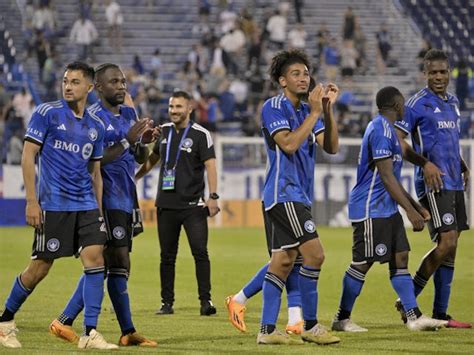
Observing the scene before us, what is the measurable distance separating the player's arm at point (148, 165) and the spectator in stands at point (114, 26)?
20.8m

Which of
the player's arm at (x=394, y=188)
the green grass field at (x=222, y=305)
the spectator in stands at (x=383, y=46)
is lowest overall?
the green grass field at (x=222, y=305)

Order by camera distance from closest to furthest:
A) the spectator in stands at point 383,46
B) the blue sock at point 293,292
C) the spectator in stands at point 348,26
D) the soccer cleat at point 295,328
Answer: the soccer cleat at point 295,328, the blue sock at point 293,292, the spectator in stands at point 348,26, the spectator in stands at point 383,46

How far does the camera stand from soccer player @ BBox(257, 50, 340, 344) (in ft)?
27.5

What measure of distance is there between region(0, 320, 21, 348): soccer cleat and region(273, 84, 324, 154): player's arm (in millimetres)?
2386

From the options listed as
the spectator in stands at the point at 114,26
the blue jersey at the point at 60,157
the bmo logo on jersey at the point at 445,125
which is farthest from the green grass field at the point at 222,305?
the spectator in stands at the point at 114,26

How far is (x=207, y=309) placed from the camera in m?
11.1

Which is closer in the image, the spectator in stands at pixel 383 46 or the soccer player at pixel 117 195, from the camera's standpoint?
the soccer player at pixel 117 195

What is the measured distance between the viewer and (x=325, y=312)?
439 inches

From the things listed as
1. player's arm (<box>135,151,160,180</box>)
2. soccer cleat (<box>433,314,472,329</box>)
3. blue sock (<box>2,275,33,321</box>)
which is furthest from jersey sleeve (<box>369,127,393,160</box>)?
blue sock (<box>2,275,33,321</box>)

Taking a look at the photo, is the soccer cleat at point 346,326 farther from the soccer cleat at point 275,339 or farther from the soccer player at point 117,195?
the soccer player at point 117,195

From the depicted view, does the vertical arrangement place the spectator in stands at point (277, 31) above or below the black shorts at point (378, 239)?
above

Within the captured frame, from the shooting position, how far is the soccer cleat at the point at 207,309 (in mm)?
11059

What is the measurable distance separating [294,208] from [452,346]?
156 centimetres

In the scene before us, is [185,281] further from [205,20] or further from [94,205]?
[205,20]
